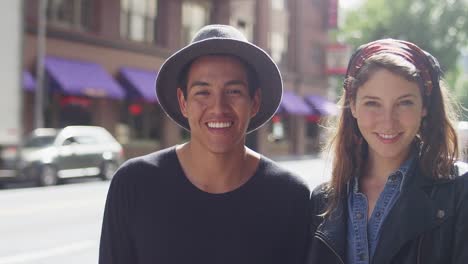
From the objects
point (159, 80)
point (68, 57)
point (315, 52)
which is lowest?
point (159, 80)

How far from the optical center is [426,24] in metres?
48.5

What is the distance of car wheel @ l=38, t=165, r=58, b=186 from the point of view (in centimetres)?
1653

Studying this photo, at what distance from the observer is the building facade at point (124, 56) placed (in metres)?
21.5

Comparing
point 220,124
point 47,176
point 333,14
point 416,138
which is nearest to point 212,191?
point 220,124

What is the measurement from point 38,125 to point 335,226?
19072mm

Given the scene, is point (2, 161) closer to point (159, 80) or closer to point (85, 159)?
point (85, 159)

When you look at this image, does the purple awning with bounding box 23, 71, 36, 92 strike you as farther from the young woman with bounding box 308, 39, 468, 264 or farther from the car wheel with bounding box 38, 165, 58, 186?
the young woman with bounding box 308, 39, 468, 264

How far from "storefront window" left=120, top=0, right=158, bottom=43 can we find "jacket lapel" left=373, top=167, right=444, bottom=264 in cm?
2371

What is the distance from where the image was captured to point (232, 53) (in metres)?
2.55

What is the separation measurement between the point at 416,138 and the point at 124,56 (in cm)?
2341

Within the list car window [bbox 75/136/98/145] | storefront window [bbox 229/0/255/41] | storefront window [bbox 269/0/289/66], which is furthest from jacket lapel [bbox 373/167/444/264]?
storefront window [bbox 269/0/289/66]

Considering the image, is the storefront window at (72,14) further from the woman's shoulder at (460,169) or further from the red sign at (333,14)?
the red sign at (333,14)

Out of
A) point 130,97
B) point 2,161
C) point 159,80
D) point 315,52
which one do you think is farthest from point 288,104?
point 159,80

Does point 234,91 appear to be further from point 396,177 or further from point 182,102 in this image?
point 396,177
